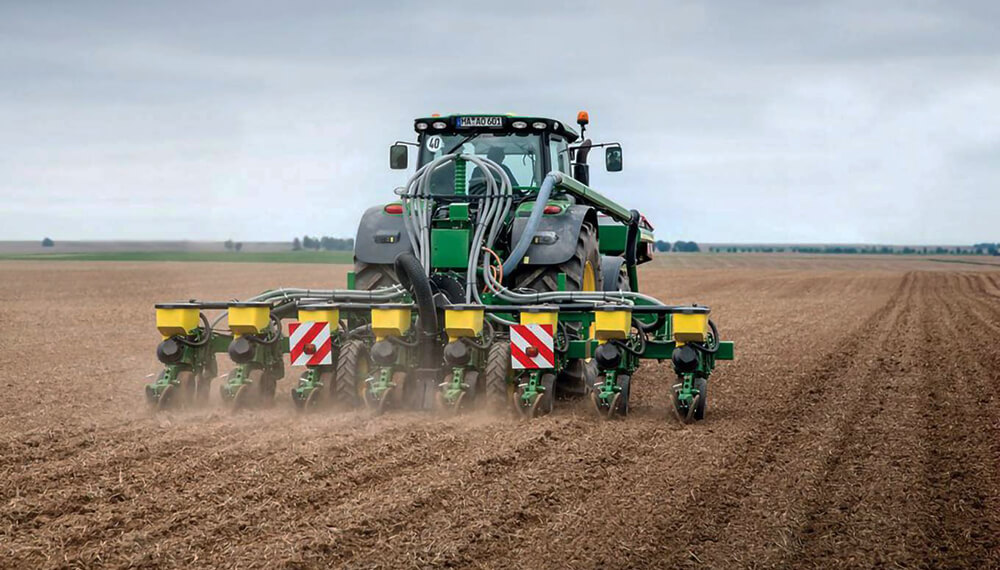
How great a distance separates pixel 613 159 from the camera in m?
11.7

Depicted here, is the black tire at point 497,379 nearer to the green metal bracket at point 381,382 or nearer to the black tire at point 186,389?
the green metal bracket at point 381,382

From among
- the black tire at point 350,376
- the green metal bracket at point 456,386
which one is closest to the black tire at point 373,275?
the black tire at point 350,376

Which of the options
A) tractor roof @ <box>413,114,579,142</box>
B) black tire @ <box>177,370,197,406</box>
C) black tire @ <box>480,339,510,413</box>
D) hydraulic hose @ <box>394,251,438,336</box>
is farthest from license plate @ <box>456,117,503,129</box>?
black tire @ <box>177,370,197,406</box>

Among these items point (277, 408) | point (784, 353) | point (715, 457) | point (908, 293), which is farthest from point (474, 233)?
point (908, 293)

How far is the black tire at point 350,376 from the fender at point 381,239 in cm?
113

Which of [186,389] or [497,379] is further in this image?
[186,389]

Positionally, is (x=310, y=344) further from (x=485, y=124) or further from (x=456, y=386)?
(x=485, y=124)

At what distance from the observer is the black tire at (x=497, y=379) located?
8680 mm

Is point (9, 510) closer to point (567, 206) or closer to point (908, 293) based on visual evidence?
point (567, 206)

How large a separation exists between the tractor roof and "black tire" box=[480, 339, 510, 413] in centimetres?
272

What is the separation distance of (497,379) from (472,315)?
0.54 metres

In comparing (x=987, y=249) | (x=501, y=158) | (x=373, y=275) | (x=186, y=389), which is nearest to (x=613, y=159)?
(x=501, y=158)

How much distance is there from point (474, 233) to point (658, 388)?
2.58 meters

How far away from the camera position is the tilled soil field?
490 centimetres
